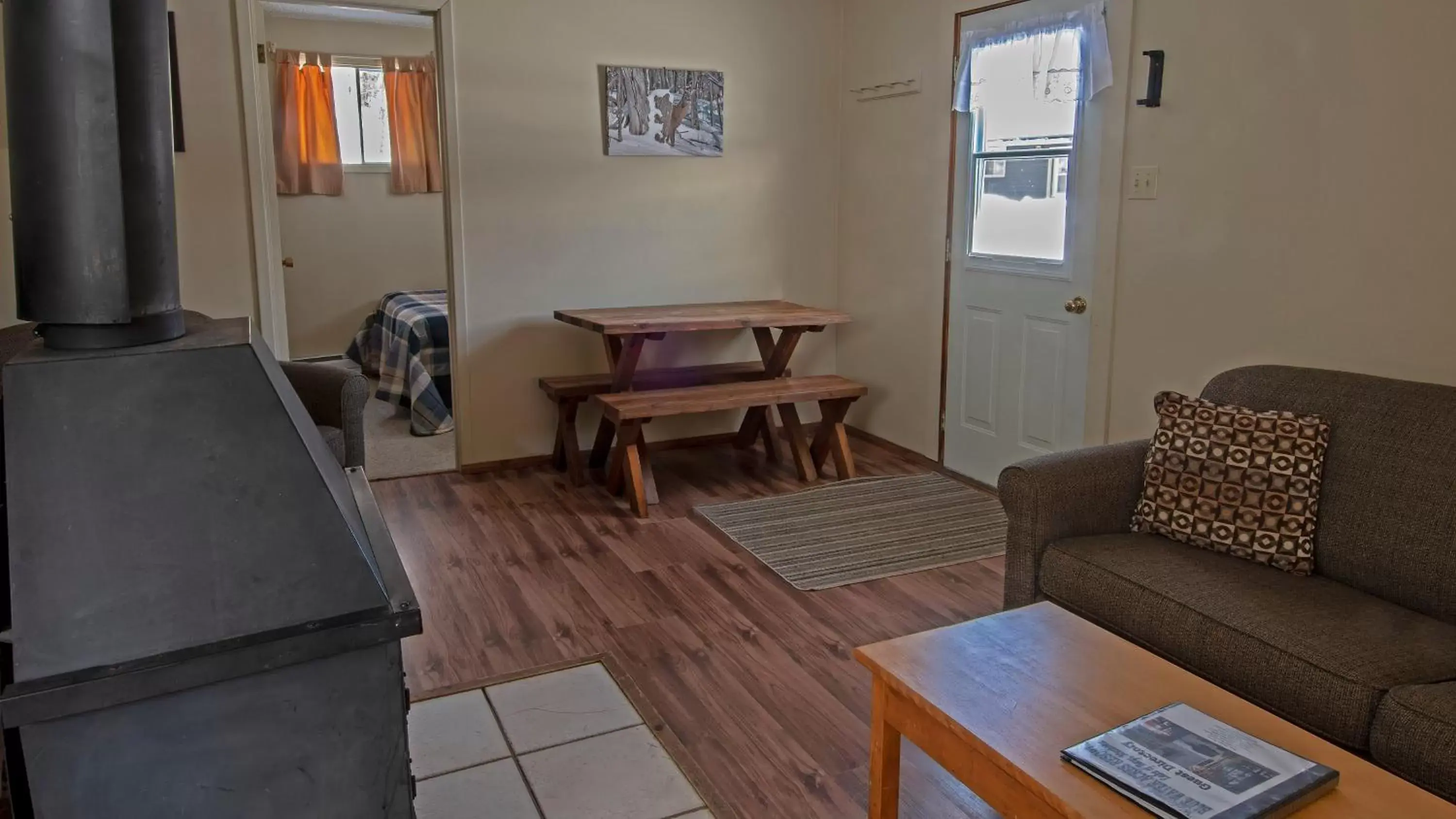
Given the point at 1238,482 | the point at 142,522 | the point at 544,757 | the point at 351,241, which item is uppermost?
the point at 351,241

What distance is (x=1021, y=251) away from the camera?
409 centimetres

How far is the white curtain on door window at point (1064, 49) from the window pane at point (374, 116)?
15.1 ft

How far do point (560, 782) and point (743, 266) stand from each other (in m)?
3.27

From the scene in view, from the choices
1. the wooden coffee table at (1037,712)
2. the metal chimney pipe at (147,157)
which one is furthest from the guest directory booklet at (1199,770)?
the metal chimney pipe at (147,157)

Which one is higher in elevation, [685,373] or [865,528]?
[685,373]

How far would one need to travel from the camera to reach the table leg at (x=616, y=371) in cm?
416

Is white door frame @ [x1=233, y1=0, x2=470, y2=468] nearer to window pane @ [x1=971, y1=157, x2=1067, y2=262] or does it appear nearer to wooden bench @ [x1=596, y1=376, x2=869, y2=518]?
wooden bench @ [x1=596, y1=376, x2=869, y2=518]

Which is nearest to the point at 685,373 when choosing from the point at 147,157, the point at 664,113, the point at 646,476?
the point at 646,476

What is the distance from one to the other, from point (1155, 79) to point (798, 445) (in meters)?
2.00

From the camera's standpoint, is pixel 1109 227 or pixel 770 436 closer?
pixel 1109 227

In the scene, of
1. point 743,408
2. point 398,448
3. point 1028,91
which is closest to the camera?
point 1028,91

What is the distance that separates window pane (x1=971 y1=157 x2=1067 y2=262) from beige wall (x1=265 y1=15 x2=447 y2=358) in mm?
4063

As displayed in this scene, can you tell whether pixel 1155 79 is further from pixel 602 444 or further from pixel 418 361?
pixel 418 361

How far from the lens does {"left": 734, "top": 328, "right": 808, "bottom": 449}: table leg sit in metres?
4.55
